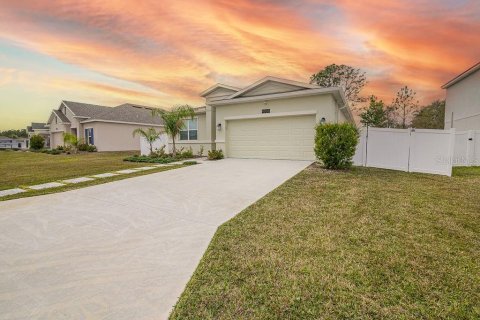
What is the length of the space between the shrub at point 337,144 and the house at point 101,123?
2306 centimetres

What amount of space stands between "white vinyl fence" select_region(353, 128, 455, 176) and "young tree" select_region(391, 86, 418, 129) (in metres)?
30.1

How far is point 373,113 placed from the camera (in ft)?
105

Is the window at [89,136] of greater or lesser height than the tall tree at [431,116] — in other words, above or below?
below

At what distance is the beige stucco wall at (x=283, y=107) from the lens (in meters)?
11.7

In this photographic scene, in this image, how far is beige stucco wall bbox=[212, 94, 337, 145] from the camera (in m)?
11.7

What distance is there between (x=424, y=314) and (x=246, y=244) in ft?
6.36

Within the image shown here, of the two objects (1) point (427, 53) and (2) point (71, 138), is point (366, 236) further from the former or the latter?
(2) point (71, 138)

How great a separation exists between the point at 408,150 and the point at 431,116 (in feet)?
104

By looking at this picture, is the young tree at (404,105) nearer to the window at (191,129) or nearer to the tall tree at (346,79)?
the tall tree at (346,79)

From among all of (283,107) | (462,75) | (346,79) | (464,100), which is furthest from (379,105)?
(283,107)

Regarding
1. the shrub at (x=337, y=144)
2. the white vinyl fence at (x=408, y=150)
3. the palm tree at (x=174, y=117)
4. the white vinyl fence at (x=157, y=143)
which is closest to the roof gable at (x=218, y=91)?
the palm tree at (x=174, y=117)

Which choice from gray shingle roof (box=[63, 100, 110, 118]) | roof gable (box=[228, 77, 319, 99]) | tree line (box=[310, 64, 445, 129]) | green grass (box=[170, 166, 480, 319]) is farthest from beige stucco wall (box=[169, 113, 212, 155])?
tree line (box=[310, 64, 445, 129])

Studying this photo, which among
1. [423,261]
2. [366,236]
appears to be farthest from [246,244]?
[423,261]

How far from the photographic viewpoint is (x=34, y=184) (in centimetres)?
729
